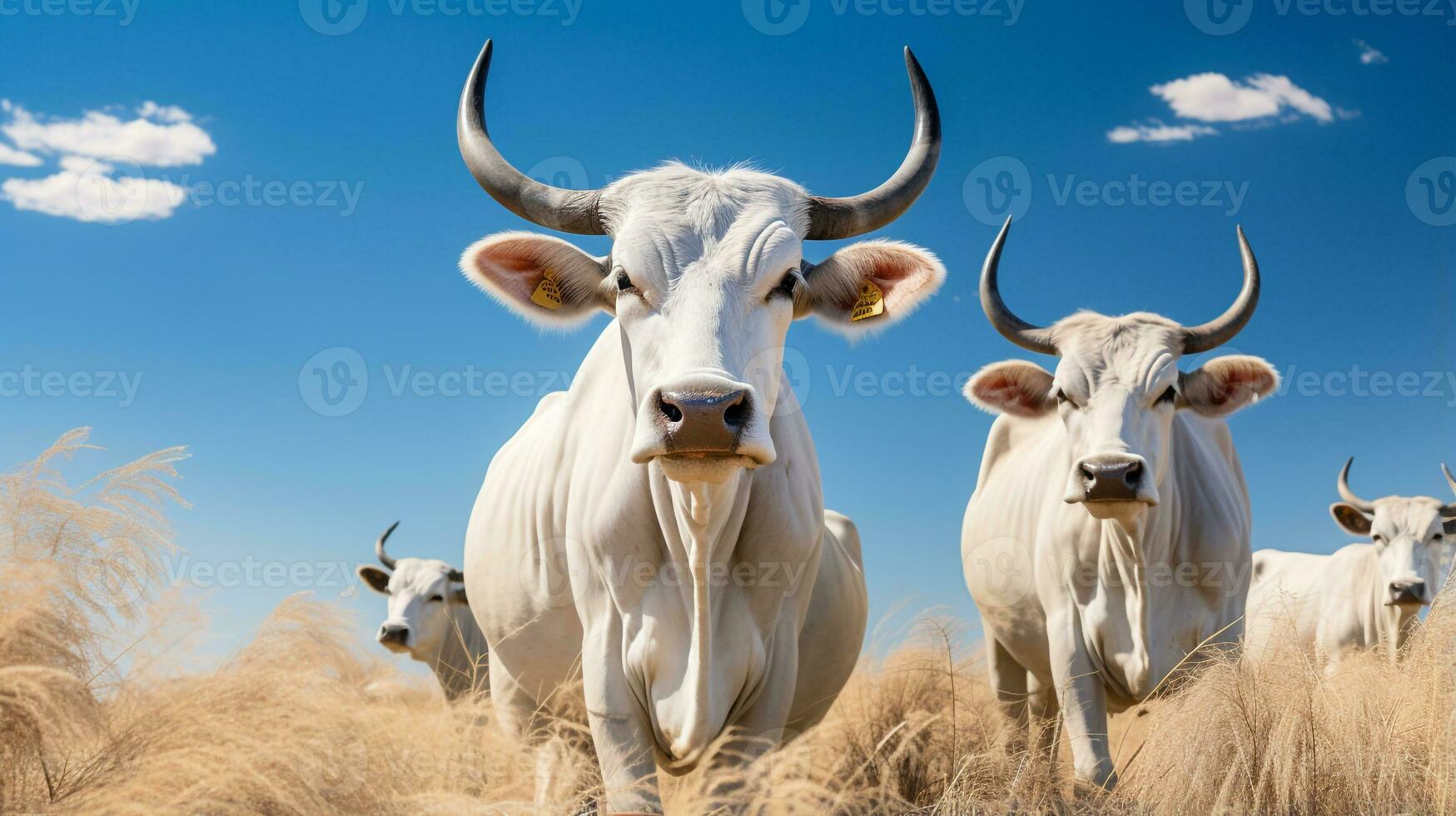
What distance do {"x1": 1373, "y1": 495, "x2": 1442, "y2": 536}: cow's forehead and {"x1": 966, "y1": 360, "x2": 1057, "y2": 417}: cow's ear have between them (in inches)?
286

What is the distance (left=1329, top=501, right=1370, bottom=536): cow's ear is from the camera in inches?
515

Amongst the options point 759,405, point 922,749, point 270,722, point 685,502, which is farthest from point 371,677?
point 759,405

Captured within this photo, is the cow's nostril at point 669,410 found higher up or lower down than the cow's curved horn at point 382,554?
higher up

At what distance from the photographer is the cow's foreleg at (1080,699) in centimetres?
615

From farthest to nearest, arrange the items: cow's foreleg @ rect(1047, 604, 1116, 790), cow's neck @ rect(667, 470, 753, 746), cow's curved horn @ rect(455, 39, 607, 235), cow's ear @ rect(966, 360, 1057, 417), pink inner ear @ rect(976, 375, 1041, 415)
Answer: pink inner ear @ rect(976, 375, 1041, 415) < cow's ear @ rect(966, 360, 1057, 417) < cow's foreleg @ rect(1047, 604, 1116, 790) < cow's curved horn @ rect(455, 39, 607, 235) < cow's neck @ rect(667, 470, 753, 746)

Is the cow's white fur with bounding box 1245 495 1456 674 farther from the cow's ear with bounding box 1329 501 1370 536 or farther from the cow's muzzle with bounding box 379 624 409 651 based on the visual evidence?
the cow's muzzle with bounding box 379 624 409 651

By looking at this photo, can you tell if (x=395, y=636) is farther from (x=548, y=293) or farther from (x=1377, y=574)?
(x=1377, y=574)

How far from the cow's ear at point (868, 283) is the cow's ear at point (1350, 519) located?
10143 millimetres

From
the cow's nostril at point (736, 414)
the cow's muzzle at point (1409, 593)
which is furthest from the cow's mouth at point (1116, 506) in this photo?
the cow's muzzle at point (1409, 593)

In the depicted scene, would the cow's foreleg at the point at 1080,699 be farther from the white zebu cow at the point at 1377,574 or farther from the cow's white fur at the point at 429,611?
the cow's white fur at the point at 429,611

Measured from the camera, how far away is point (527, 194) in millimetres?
4734

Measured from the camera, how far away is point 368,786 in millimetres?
4305

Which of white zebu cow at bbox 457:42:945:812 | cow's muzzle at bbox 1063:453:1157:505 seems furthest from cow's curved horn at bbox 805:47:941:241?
cow's muzzle at bbox 1063:453:1157:505

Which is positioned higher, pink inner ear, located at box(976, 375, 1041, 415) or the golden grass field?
pink inner ear, located at box(976, 375, 1041, 415)
